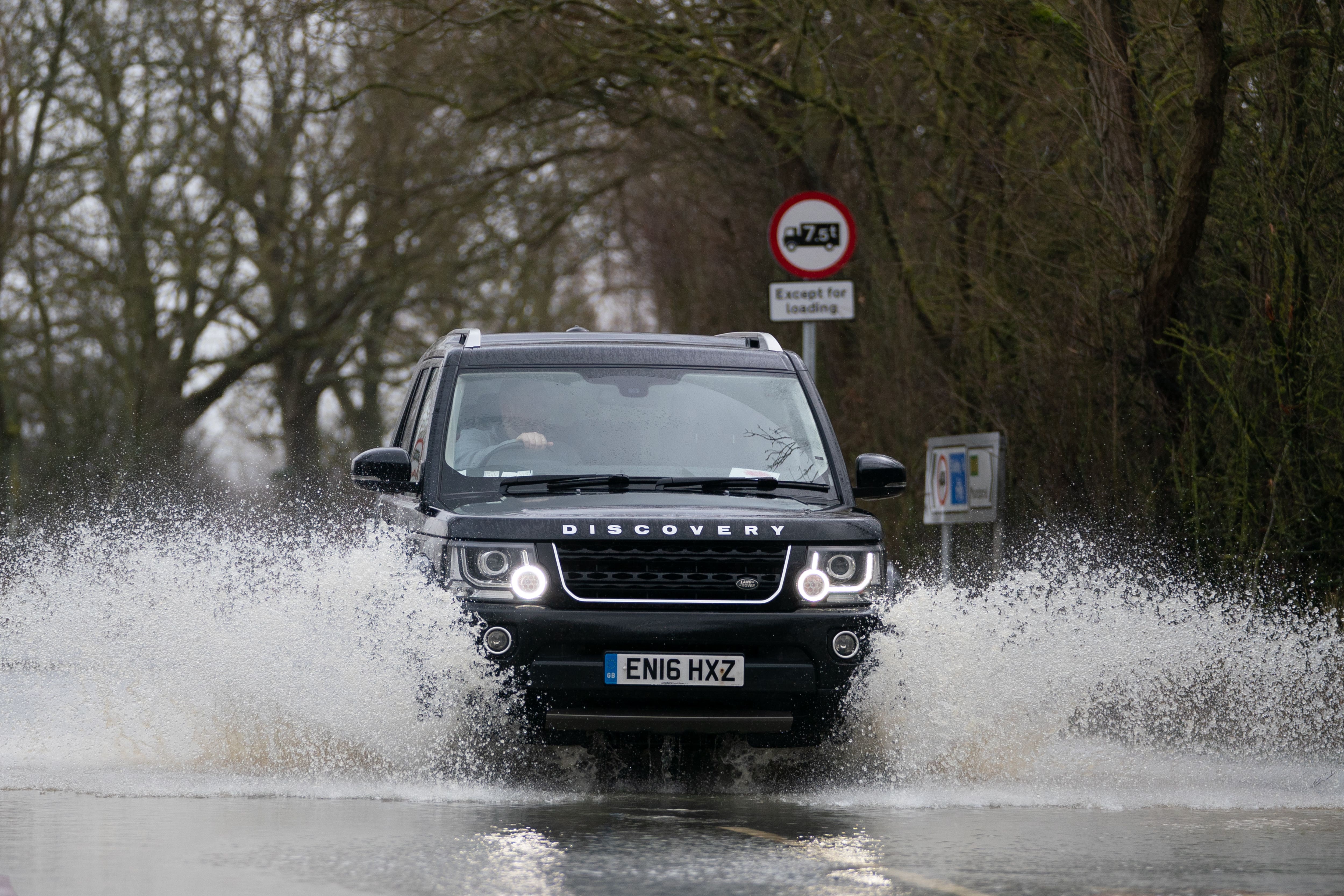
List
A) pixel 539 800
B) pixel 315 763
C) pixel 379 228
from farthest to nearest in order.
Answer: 1. pixel 379 228
2. pixel 315 763
3. pixel 539 800

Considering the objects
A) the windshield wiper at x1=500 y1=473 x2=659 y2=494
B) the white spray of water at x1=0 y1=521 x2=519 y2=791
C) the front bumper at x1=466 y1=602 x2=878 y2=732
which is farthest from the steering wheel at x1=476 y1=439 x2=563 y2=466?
the front bumper at x1=466 y1=602 x2=878 y2=732

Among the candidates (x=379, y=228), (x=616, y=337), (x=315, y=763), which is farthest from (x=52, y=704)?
(x=379, y=228)

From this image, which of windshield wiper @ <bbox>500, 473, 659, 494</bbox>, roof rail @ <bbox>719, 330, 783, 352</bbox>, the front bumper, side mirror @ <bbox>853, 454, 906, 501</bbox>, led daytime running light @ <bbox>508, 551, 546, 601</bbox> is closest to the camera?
the front bumper

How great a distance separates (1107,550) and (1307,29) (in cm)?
358

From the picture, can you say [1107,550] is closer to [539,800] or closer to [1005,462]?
[1005,462]

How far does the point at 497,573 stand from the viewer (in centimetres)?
858

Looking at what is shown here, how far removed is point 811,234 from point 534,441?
646cm

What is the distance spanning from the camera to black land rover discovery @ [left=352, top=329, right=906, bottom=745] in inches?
332

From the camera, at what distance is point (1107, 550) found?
13508 millimetres

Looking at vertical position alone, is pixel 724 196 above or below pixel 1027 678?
above

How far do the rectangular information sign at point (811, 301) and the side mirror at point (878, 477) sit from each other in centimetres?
561

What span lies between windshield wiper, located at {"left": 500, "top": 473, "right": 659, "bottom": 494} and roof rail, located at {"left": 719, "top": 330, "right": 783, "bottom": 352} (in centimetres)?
146

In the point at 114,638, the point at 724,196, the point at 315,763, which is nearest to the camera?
the point at 315,763

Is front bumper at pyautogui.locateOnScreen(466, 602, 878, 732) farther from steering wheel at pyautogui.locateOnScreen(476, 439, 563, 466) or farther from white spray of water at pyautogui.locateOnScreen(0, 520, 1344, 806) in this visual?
steering wheel at pyautogui.locateOnScreen(476, 439, 563, 466)
